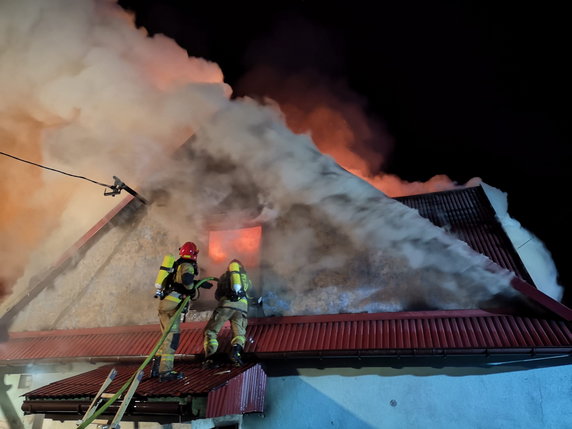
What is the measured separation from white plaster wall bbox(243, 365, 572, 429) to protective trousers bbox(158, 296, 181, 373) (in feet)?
5.02

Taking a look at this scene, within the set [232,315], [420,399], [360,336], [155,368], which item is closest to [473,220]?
[360,336]

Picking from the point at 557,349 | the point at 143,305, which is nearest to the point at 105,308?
the point at 143,305

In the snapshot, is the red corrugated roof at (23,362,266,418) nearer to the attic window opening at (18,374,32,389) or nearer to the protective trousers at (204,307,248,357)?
the protective trousers at (204,307,248,357)

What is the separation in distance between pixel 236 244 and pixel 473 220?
603 cm

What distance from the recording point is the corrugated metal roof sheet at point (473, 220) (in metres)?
7.67

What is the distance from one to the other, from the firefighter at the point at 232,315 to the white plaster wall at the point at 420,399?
33.3 inches

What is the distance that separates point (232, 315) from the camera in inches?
234

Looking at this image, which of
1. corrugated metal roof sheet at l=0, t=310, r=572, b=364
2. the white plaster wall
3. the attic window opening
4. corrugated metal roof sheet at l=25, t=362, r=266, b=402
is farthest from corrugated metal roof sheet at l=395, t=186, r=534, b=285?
the attic window opening

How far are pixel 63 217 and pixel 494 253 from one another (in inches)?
430

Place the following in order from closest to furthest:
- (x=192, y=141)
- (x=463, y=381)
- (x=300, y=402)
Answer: (x=463, y=381) → (x=300, y=402) → (x=192, y=141)

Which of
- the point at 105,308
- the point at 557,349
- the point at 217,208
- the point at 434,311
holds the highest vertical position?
the point at 217,208

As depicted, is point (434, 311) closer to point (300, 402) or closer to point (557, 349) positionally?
point (557, 349)

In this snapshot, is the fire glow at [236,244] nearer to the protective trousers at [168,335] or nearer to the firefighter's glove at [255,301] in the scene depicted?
the firefighter's glove at [255,301]

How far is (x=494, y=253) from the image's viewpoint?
785 centimetres
